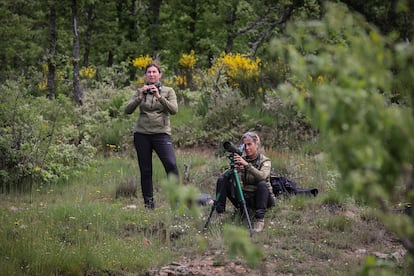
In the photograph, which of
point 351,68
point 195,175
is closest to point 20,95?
point 195,175

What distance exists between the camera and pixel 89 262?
5.47 meters

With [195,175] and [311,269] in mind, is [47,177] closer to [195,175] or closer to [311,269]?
[195,175]

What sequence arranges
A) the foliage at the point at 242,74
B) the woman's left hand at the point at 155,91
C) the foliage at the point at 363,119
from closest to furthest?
the foliage at the point at 363,119
the woman's left hand at the point at 155,91
the foliage at the point at 242,74

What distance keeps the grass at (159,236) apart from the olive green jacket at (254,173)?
1.48ft

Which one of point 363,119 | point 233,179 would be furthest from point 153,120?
point 363,119

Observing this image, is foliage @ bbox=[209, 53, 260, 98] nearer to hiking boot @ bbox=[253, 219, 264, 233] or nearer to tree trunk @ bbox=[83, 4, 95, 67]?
hiking boot @ bbox=[253, 219, 264, 233]

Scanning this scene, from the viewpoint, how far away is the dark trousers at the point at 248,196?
6.85 metres

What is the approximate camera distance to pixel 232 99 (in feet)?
39.6

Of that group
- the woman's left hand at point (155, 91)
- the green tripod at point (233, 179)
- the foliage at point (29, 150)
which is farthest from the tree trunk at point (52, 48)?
the green tripod at point (233, 179)

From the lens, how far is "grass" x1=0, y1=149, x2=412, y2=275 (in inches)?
215

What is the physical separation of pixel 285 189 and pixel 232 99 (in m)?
4.29

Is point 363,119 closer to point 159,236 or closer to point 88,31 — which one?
point 159,236

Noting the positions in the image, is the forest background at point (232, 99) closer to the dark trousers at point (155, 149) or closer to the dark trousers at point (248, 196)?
the dark trousers at point (248, 196)

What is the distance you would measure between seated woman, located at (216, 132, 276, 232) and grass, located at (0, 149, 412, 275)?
0.67 feet
